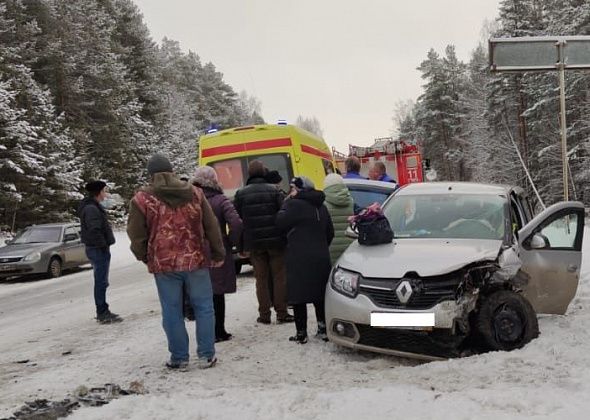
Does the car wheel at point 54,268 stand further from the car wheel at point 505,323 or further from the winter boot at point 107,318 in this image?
the car wheel at point 505,323

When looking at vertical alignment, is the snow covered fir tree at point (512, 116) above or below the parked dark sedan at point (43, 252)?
above

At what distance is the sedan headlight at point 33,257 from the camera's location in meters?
14.8

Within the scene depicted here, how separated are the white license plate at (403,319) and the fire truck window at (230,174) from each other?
Result: 6.99 m

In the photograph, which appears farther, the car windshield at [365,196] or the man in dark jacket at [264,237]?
the car windshield at [365,196]

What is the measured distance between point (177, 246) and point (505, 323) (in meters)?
2.93

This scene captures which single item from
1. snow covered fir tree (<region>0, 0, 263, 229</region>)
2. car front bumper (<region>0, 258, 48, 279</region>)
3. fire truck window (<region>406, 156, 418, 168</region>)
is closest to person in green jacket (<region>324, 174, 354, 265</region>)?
car front bumper (<region>0, 258, 48, 279</region>)

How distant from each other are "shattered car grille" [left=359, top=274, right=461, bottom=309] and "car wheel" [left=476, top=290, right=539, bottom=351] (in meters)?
0.38

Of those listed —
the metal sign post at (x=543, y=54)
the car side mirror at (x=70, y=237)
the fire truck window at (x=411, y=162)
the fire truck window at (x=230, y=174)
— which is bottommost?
the car side mirror at (x=70, y=237)

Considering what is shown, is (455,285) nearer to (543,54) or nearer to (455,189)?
(455,189)

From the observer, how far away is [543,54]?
8.67 metres

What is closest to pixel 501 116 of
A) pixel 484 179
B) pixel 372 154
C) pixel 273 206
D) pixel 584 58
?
pixel 484 179

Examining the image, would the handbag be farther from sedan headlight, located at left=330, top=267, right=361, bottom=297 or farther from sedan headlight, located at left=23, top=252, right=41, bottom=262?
sedan headlight, located at left=23, top=252, right=41, bottom=262

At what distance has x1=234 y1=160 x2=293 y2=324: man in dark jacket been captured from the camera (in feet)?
21.8

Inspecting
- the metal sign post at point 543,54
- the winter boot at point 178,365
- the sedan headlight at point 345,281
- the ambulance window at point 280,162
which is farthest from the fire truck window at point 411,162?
the winter boot at point 178,365
